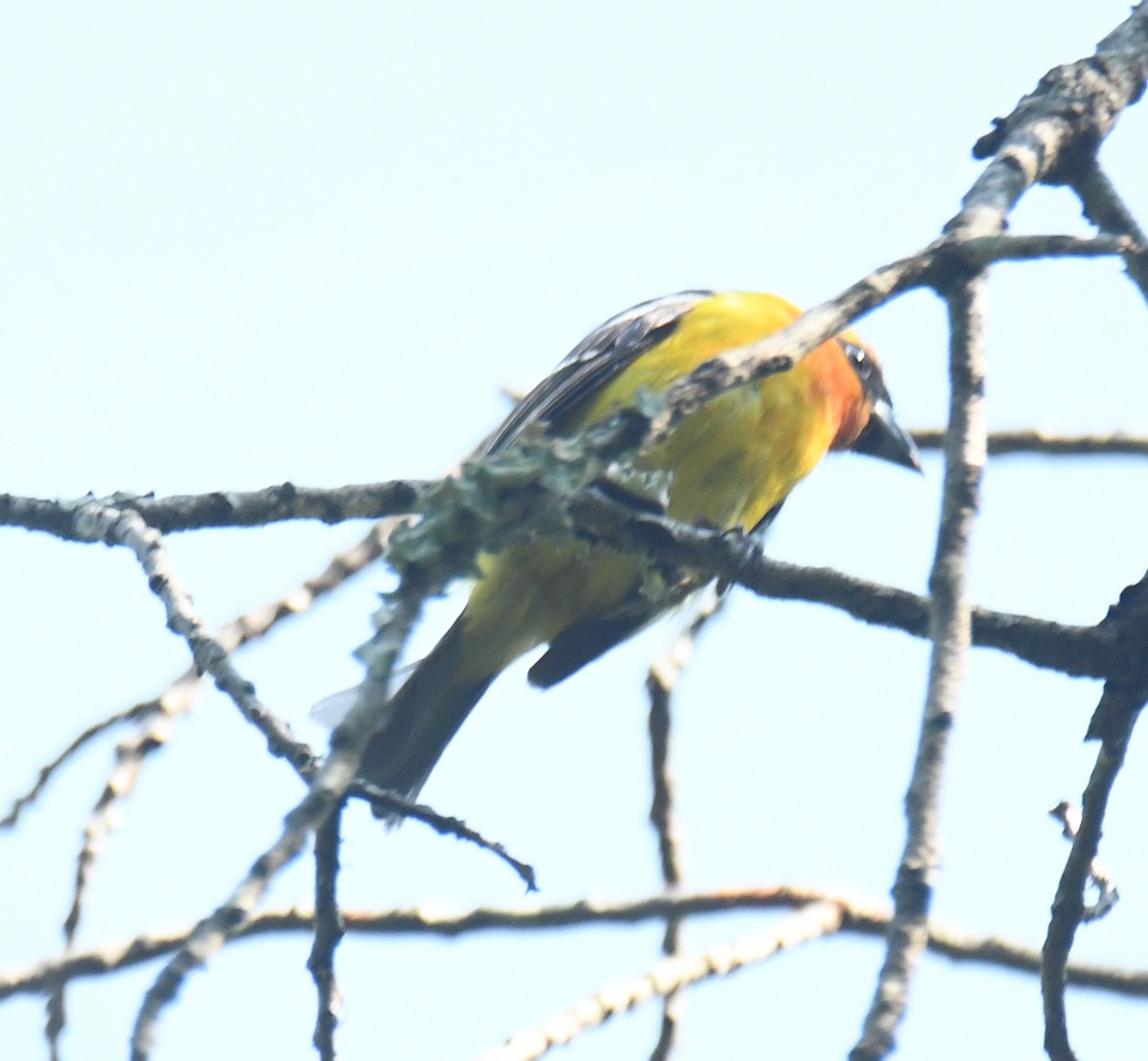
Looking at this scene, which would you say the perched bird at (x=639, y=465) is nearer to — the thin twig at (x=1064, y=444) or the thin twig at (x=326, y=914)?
the thin twig at (x=1064, y=444)

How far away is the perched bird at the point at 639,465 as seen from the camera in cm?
430

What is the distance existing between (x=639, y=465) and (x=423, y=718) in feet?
3.87

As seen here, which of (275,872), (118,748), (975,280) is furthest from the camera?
(118,748)

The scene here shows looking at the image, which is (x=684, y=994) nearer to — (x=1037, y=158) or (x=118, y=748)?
(x=118, y=748)

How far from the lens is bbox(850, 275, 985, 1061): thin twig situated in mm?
1453

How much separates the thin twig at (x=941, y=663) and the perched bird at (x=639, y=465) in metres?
1.77

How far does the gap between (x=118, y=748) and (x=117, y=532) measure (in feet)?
2.77

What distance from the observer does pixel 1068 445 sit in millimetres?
3723

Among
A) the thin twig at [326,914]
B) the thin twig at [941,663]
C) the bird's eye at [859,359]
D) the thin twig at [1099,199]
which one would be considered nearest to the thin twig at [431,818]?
the thin twig at [326,914]

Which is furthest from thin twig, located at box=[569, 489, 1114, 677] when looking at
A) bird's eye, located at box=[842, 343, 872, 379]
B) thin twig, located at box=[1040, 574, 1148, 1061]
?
bird's eye, located at box=[842, 343, 872, 379]

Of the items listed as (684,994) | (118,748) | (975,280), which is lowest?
(684,994)

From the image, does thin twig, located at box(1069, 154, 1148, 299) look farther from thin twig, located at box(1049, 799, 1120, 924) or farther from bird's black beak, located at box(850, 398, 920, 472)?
bird's black beak, located at box(850, 398, 920, 472)

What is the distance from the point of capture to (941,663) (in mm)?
1876

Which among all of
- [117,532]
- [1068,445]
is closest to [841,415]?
[1068,445]
